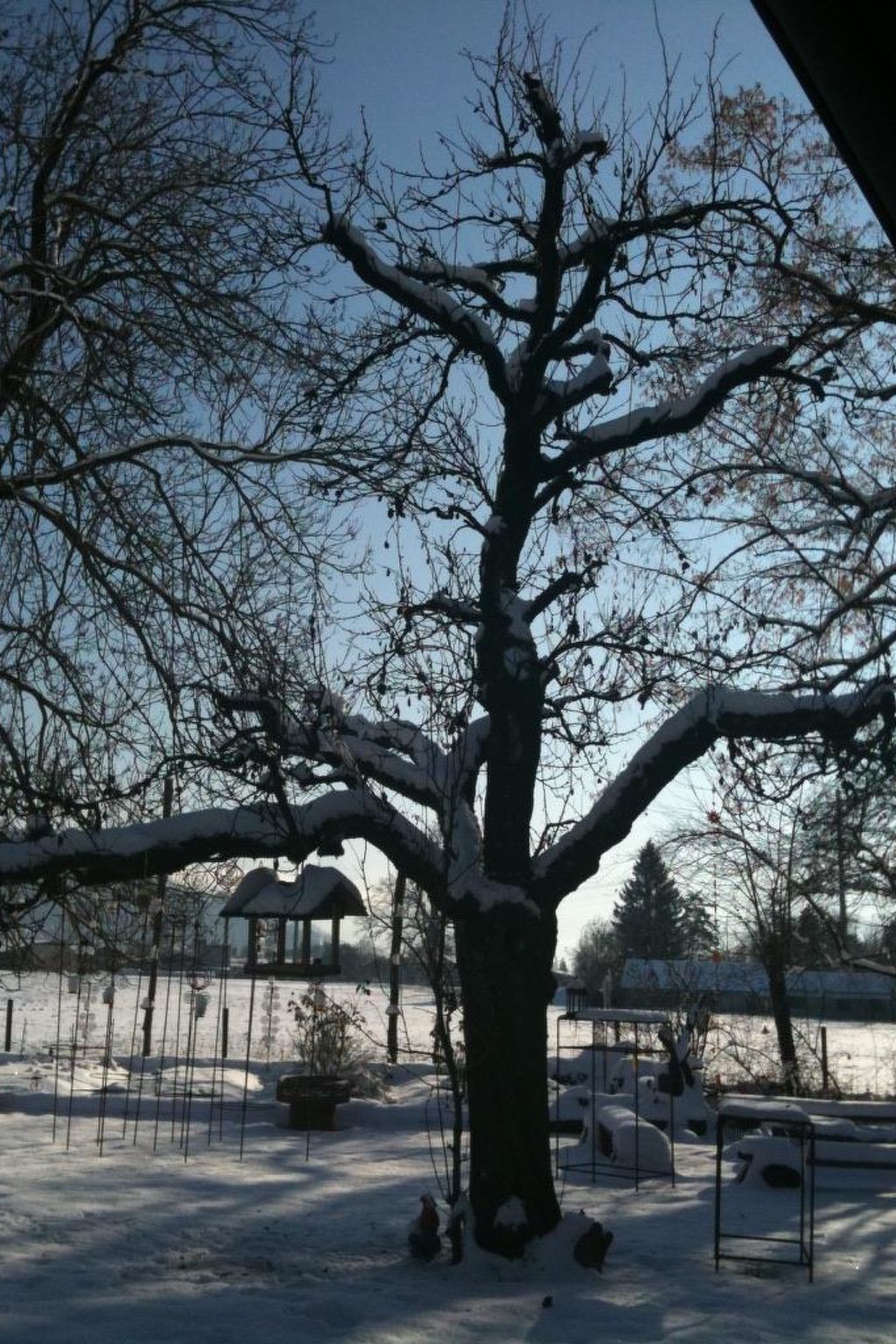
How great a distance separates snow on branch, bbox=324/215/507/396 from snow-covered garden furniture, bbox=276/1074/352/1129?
1009 centimetres

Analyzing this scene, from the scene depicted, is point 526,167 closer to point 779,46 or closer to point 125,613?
point 125,613

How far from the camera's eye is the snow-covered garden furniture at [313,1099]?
16.0 metres

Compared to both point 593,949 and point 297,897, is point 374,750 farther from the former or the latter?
point 593,949

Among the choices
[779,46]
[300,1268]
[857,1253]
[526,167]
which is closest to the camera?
[779,46]

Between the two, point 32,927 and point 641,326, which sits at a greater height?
point 641,326

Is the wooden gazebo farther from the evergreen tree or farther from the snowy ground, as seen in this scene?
the evergreen tree

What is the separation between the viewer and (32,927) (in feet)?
26.3

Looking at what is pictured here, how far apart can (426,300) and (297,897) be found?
204 inches

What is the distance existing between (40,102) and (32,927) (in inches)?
197

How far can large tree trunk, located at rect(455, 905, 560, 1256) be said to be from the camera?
829cm

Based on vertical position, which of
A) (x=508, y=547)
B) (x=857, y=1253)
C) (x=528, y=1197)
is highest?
(x=508, y=547)

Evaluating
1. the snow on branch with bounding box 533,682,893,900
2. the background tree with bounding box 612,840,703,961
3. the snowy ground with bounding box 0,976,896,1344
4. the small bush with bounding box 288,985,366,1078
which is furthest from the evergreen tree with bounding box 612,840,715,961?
the snow on branch with bounding box 533,682,893,900

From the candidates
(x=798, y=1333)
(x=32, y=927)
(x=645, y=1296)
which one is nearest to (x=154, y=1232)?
(x=32, y=927)

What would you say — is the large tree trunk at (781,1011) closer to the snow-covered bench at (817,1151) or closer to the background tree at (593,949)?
the snow-covered bench at (817,1151)
